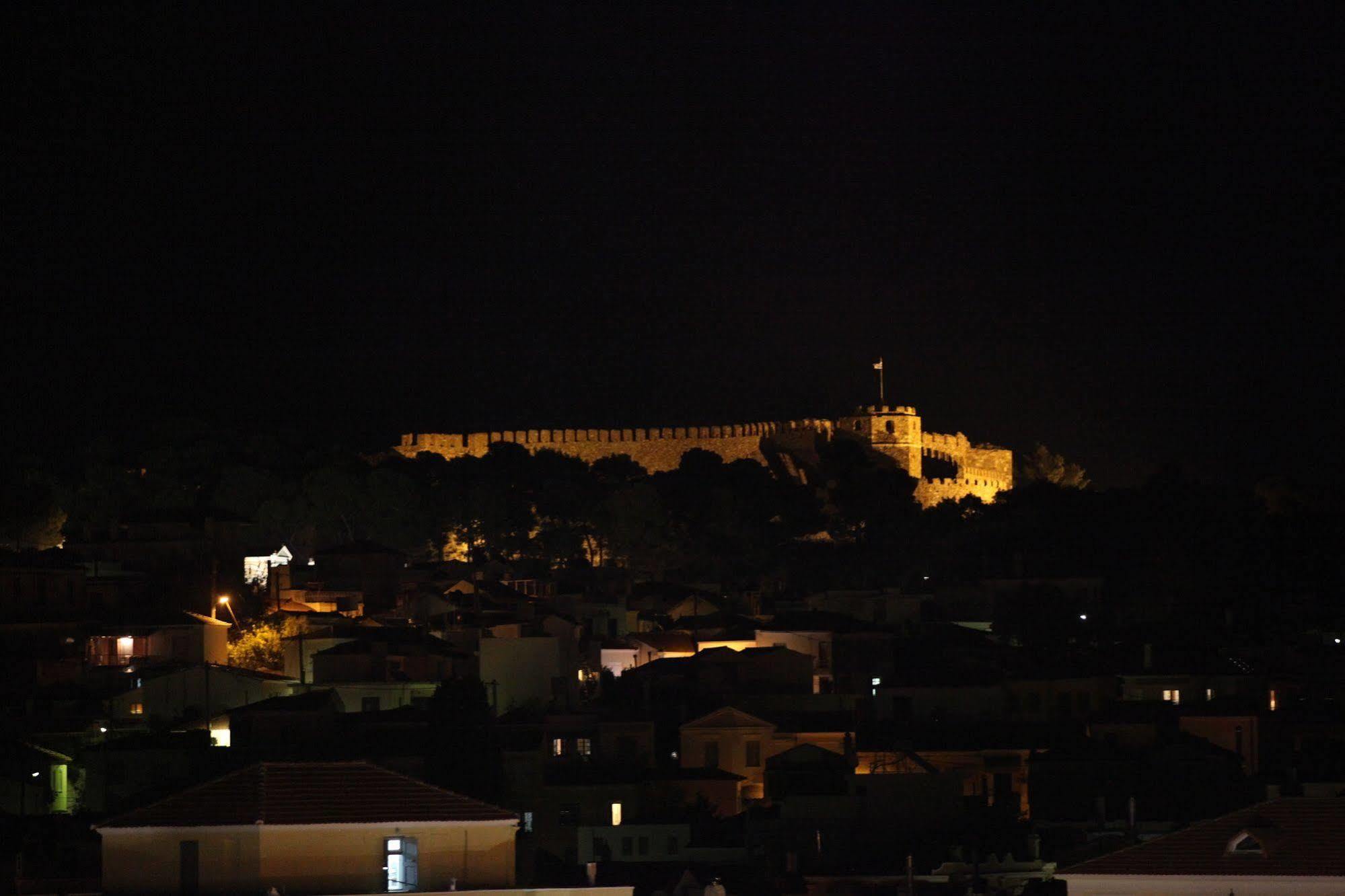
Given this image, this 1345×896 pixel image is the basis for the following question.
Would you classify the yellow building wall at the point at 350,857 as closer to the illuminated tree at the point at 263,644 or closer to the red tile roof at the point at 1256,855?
the red tile roof at the point at 1256,855

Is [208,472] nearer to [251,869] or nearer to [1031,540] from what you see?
[1031,540]

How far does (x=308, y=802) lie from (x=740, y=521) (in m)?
43.5

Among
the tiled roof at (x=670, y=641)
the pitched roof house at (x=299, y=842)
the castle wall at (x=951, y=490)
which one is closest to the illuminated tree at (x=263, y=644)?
the tiled roof at (x=670, y=641)

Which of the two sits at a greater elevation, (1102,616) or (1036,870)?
(1102,616)

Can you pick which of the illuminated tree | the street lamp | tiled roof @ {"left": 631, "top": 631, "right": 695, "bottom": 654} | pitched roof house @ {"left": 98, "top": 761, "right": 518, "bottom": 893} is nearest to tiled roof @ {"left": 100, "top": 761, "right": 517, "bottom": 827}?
pitched roof house @ {"left": 98, "top": 761, "right": 518, "bottom": 893}

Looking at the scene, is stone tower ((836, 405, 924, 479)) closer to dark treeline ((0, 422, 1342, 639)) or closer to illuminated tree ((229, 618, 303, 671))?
dark treeline ((0, 422, 1342, 639))

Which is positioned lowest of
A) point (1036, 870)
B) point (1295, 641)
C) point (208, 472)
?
point (1036, 870)

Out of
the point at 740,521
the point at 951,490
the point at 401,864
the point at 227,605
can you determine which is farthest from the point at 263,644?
the point at 951,490

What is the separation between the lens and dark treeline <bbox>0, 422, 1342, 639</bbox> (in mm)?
45594

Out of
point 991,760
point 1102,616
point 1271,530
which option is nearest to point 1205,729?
point 991,760

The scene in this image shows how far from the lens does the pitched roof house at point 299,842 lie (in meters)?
15.7

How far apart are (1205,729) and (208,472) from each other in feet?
110

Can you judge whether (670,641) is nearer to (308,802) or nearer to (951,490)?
(308,802)

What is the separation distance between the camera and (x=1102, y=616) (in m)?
43.1
